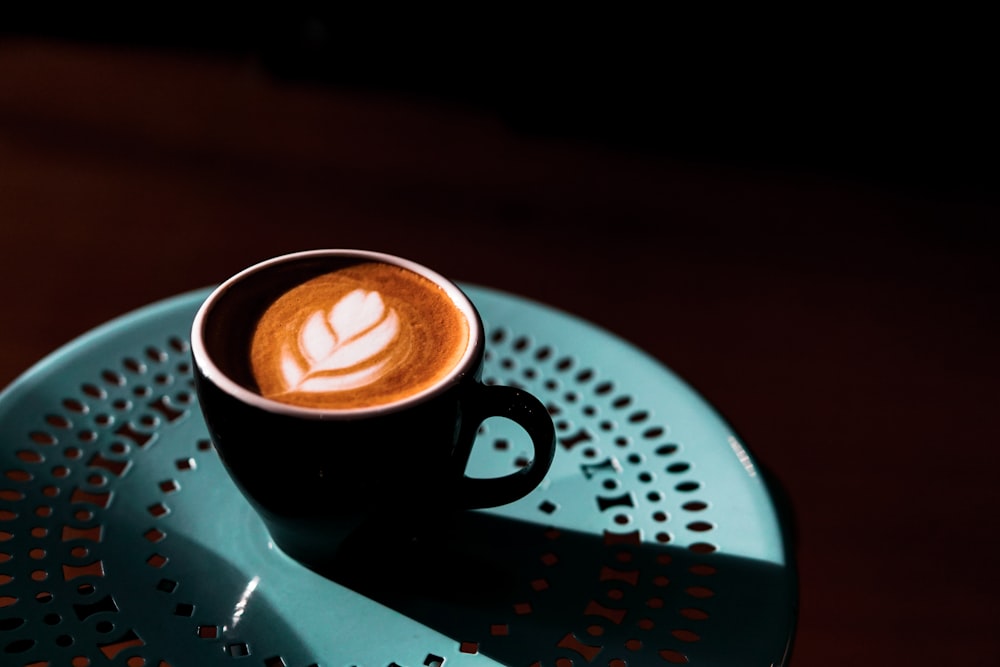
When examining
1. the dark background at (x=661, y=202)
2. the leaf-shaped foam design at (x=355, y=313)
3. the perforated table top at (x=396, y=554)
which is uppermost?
the dark background at (x=661, y=202)

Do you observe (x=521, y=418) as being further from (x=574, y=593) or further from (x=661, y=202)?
(x=661, y=202)

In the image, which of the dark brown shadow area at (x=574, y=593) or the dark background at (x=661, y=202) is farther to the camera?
the dark background at (x=661, y=202)

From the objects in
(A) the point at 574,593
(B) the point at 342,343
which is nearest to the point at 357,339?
(B) the point at 342,343

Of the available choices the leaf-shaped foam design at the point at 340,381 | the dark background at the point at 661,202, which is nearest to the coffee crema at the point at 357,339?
the leaf-shaped foam design at the point at 340,381

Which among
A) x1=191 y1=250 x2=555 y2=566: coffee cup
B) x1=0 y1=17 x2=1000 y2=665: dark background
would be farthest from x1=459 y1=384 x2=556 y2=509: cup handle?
x1=0 y1=17 x2=1000 y2=665: dark background

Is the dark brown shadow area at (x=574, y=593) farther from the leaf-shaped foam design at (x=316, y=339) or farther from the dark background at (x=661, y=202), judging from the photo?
the dark background at (x=661, y=202)

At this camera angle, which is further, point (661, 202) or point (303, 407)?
point (661, 202)

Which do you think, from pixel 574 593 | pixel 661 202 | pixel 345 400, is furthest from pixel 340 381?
pixel 661 202

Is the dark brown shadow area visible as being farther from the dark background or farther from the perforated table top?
the dark background

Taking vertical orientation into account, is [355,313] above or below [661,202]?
below

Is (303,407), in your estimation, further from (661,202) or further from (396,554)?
(661,202)

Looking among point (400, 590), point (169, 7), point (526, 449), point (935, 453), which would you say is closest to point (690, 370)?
point (935, 453)

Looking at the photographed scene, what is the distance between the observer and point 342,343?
1.35ft

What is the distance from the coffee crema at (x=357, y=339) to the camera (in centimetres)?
39
